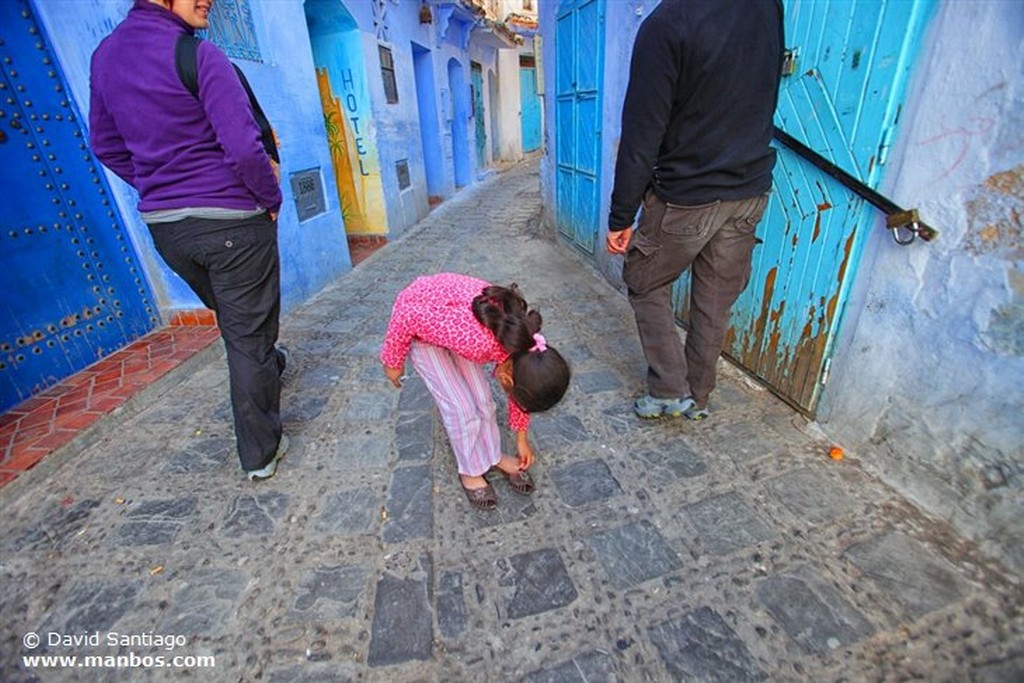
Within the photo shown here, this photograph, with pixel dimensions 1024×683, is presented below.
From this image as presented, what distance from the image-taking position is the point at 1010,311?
4.91ft

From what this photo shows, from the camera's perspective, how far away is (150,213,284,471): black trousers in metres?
1.92

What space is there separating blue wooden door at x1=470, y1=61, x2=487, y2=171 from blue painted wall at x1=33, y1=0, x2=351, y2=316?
8608mm

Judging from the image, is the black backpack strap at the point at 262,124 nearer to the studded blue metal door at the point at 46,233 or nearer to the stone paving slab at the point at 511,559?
the stone paving slab at the point at 511,559

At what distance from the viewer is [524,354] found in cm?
150

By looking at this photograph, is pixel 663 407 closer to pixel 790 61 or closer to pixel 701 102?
pixel 701 102

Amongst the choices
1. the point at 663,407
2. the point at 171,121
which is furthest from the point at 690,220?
the point at 171,121

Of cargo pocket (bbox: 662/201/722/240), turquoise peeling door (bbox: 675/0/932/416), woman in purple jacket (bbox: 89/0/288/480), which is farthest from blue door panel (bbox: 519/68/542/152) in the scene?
woman in purple jacket (bbox: 89/0/288/480)

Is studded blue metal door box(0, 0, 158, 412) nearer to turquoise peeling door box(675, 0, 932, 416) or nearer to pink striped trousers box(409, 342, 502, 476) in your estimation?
pink striped trousers box(409, 342, 502, 476)

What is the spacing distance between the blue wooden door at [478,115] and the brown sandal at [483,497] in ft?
39.8

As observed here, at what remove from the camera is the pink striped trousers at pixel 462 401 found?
1799 millimetres

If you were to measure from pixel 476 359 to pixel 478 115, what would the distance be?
13.2 m

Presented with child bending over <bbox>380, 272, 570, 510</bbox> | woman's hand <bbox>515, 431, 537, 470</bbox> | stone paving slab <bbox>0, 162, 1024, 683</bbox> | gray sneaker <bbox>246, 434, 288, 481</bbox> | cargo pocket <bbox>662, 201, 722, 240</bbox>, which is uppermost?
cargo pocket <bbox>662, 201, 722, 240</bbox>

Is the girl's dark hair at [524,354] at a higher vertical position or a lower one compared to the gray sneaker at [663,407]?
higher

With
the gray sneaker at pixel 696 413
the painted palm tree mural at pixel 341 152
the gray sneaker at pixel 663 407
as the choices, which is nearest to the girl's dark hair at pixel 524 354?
the gray sneaker at pixel 663 407
